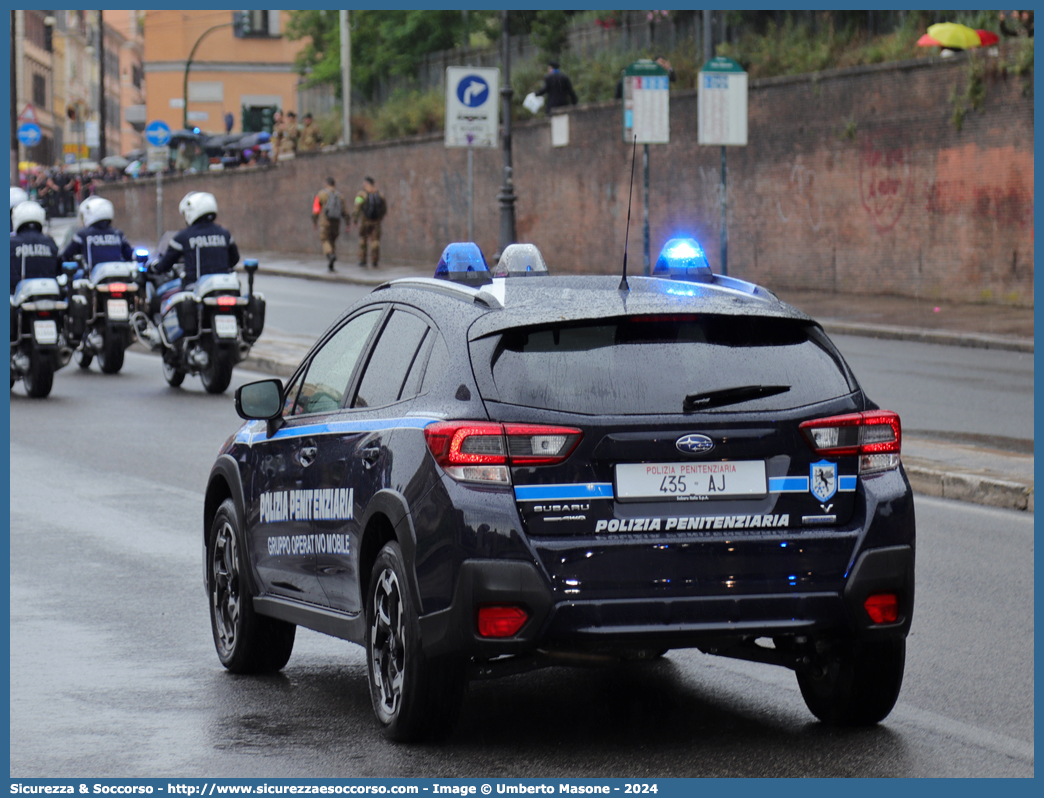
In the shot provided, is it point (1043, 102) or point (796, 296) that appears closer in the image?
point (1043, 102)

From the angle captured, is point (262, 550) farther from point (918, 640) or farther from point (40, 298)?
point (40, 298)

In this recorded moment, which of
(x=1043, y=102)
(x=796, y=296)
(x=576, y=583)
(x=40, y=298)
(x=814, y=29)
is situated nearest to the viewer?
(x=576, y=583)

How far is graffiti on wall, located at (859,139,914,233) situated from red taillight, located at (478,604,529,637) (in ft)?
86.3

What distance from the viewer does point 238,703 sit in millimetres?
6793

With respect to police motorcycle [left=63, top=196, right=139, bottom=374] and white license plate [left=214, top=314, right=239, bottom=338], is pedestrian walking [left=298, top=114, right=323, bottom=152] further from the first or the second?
white license plate [left=214, top=314, right=239, bottom=338]

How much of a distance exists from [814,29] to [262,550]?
3187 centimetres

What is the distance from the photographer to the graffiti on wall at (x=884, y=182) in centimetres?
3108

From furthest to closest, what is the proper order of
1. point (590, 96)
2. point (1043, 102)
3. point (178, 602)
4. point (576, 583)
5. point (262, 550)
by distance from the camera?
point (590, 96), point (1043, 102), point (178, 602), point (262, 550), point (576, 583)

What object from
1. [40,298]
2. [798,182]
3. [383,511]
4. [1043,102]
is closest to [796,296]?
[798,182]

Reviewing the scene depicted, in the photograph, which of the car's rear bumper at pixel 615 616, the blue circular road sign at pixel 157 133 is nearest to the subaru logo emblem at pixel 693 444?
the car's rear bumper at pixel 615 616

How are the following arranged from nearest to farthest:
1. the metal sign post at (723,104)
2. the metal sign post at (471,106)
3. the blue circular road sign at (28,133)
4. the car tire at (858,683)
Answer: the car tire at (858,683) → the metal sign post at (723,104) → the metal sign post at (471,106) → the blue circular road sign at (28,133)

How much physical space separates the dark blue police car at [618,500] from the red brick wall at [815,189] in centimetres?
2326

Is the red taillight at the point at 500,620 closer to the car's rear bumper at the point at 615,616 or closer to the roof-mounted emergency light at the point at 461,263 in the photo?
the car's rear bumper at the point at 615,616

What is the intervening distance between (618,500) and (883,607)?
90 cm
